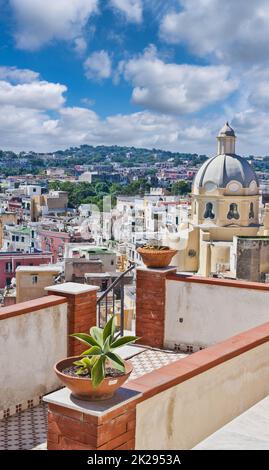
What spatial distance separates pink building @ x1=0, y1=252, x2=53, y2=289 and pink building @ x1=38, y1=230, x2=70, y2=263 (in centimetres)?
777

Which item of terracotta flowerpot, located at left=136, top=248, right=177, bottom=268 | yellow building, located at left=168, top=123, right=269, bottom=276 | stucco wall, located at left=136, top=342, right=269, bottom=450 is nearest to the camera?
stucco wall, located at left=136, top=342, right=269, bottom=450

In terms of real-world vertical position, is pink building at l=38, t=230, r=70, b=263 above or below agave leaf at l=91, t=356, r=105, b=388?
below

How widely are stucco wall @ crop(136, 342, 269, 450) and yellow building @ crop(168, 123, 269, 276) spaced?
25.5 m

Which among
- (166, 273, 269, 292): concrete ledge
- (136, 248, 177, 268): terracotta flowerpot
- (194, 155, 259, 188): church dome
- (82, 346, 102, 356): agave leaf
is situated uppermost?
(194, 155, 259, 188): church dome

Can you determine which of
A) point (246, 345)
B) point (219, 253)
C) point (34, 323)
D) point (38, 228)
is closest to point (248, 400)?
point (246, 345)

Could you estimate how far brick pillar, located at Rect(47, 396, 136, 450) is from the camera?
288cm

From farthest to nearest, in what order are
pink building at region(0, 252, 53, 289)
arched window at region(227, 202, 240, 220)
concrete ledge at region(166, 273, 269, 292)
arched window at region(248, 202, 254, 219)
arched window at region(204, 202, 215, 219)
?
pink building at region(0, 252, 53, 289) → arched window at region(248, 202, 254, 219) → arched window at region(204, 202, 215, 219) → arched window at region(227, 202, 240, 220) → concrete ledge at region(166, 273, 269, 292)

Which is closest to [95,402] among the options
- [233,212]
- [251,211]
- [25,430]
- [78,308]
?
[25,430]

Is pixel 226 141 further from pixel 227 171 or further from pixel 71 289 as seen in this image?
pixel 71 289

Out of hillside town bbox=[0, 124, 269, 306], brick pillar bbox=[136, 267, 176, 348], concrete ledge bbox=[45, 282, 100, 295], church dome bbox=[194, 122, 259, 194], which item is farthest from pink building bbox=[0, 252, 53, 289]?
concrete ledge bbox=[45, 282, 100, 295]

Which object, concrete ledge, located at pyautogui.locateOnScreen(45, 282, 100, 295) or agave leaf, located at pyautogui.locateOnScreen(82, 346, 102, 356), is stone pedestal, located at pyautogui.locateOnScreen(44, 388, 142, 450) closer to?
agave leaf, located at pyautogui.locateOnScreen(82, 346, 102, 356)

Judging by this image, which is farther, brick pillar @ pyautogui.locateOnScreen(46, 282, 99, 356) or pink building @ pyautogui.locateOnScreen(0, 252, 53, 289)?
pink building @ pyautogui.locateOnScreen(0, 252, 53, 289)

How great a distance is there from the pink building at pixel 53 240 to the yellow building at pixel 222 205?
17.0m
